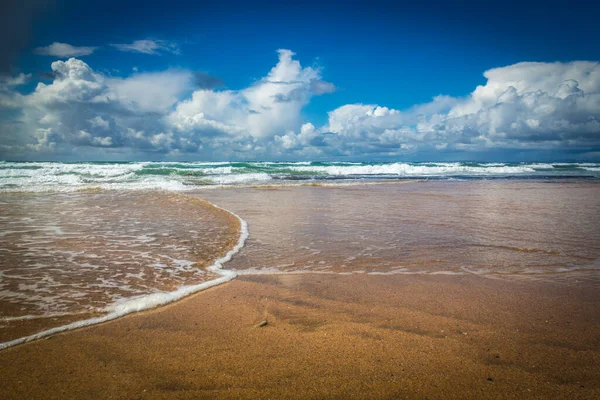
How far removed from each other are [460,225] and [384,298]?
15.5 ft

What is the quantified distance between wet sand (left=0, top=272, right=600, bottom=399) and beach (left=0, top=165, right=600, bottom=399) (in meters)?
0.01

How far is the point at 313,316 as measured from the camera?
10.1ft

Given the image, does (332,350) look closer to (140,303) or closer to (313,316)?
(313,316)

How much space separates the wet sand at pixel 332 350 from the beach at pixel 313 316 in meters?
0.01

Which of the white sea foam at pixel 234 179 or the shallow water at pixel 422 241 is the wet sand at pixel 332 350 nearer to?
the shallow water at pixel 422 241

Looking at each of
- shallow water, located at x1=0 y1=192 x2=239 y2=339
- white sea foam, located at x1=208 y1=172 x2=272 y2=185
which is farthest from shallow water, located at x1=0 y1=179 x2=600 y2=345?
white sea foam, located at x1=208 y1=172 x2=272 y2=185

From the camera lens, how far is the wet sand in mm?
2082

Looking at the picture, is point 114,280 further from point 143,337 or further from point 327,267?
point 327,267

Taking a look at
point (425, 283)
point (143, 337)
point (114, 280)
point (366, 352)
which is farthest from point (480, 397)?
point (114, 280)

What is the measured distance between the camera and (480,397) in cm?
200

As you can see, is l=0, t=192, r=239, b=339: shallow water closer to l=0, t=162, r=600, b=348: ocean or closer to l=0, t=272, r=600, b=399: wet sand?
l=0, t=162, r=600, b=348: ocean

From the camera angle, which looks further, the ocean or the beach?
the ocean

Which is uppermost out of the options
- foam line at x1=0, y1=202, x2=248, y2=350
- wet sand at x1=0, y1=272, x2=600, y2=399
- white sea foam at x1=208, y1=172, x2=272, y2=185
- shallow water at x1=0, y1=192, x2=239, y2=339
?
white sea foam at x1=208, y1=172, x2=272, y2=185

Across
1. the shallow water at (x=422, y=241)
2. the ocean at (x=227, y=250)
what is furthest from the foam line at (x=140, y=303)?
the shallow water at (x=422, y=241)
